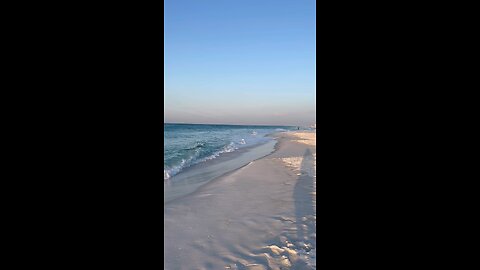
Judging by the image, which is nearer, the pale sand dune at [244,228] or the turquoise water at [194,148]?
the pale sand dune at [244,228]

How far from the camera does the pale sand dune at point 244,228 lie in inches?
98.5

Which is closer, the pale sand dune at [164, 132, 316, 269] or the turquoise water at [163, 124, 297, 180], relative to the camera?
the pale sand dune at [164, 132, 316, 269]

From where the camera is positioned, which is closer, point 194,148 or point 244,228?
point 244,228

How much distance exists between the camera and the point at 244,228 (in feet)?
10.7

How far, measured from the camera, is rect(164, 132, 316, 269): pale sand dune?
8.21ft
